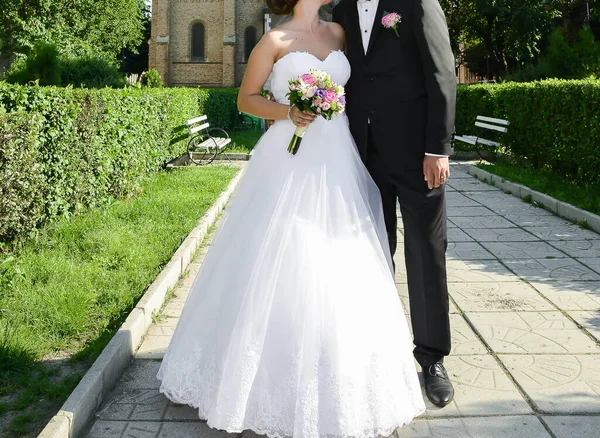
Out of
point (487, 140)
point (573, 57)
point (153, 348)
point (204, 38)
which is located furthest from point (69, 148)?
point (204, 38)

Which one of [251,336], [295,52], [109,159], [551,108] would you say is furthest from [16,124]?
[551,108]

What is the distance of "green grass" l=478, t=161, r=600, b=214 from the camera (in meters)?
8.74

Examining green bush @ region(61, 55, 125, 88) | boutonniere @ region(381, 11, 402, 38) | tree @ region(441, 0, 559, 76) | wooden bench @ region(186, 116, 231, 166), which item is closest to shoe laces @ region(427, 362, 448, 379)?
boutonniere @ region(381, 11, 402, 38)

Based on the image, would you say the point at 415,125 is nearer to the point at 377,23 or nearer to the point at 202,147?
the point at 377,23

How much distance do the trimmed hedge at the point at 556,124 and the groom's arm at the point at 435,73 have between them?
6.99 m

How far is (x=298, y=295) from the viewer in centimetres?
288

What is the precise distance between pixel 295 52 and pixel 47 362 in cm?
237

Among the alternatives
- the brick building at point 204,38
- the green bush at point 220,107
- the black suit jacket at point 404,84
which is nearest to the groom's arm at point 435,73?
the black suit jacket at point 404,84

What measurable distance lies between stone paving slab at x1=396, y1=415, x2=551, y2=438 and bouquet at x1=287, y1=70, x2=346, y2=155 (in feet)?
5.24

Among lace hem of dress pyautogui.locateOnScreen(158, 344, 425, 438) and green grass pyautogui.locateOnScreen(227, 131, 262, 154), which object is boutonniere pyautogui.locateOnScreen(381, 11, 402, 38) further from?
green grass pyautogui.locateOnScreen(227, 131, 262, 154)

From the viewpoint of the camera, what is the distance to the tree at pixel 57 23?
93.0 ft

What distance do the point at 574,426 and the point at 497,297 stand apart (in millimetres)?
2208

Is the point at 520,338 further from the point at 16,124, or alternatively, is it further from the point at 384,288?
the point at 16,124

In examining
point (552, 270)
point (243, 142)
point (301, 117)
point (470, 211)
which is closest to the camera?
point (301, 117)
